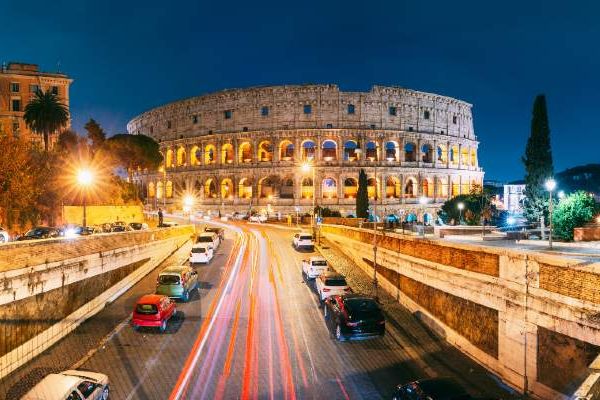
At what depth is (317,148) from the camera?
2751 inches

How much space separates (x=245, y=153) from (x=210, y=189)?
380 inches

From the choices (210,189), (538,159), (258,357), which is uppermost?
(538,159)

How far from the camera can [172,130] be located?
8200cm

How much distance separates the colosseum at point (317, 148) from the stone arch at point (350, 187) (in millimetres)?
187

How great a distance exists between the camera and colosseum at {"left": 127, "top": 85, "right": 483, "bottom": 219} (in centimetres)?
7006

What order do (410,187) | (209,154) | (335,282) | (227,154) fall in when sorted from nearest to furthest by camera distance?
(335,282)
(227,154)
(410,187)
(209,154)

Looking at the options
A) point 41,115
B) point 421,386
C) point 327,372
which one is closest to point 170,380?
point 327,372

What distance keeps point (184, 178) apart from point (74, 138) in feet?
77.7

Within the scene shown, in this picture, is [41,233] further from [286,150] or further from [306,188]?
[286,150]

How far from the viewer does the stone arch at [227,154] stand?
74.6 metres

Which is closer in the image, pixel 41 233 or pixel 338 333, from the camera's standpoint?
pixel 338 333

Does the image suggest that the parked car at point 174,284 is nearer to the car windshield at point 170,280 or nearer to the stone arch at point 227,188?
the car windshield at point 170,280

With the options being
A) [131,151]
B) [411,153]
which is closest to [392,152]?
[411,153]

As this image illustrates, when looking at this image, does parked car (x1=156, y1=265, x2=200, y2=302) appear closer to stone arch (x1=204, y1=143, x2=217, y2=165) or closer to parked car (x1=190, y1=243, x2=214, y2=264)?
parked car (x1=190, y1=243, x2=214, y2=264)
